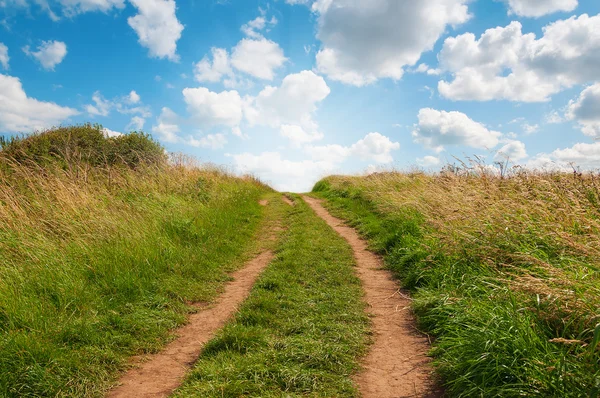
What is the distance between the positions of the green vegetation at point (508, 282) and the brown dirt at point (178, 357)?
9.30 ft

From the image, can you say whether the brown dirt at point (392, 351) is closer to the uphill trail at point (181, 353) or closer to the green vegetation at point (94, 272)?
the uphill trail at point (181, 353)

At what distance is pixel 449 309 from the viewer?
4594mm

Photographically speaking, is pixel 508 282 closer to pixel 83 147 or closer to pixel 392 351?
pixel 392 351

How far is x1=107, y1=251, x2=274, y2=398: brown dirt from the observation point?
3607 mm

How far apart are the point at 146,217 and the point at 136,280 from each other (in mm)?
3140

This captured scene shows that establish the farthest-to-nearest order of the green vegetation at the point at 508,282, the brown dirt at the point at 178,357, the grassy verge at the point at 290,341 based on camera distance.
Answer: the brown dirt at the point at 178,357 < the grassy verge at the point at 290,341 < the green vegetation at the point at 508,282

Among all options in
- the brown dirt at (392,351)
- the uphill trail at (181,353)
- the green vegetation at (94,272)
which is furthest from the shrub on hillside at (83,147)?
the brown dirt at (392,351)

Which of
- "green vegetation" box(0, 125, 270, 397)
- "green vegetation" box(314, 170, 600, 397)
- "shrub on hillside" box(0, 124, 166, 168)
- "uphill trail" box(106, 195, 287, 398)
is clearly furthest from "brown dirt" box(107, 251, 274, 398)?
"shrub on hillside" box(0, 124, 166, 168)

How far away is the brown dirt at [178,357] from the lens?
11.8 feet

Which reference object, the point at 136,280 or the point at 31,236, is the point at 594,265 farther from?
the point at 31,236

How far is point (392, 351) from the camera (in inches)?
164

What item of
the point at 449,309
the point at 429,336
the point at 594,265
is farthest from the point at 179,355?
the point at 594,265

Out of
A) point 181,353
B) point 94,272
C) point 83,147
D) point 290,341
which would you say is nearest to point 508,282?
point 290,341

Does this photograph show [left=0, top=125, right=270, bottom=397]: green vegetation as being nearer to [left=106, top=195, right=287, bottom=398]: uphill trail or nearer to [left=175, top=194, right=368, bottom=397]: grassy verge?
[left=106, top=195, right=287, bottom=398]: uphill trail
